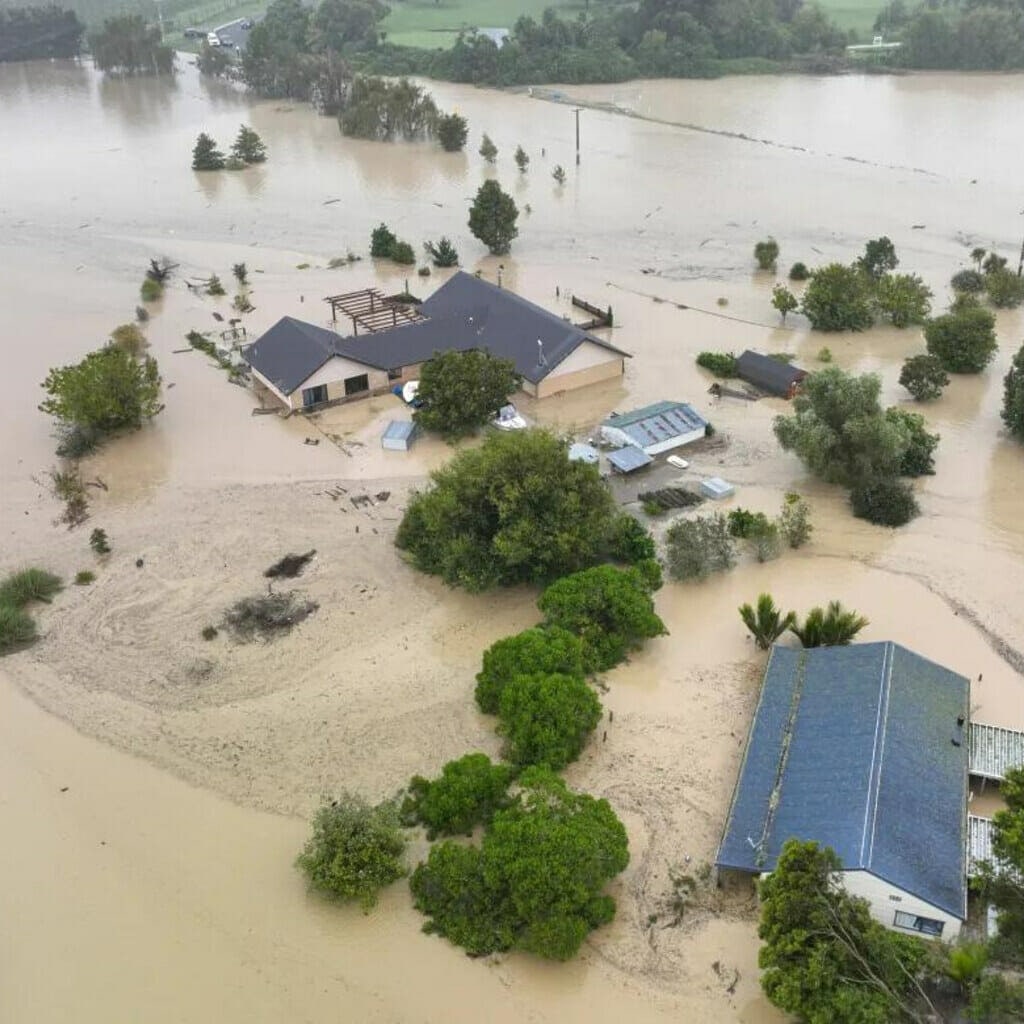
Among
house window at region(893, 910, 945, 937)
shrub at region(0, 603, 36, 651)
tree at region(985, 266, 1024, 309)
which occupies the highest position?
tree at region(985, 266, 1024, 309)

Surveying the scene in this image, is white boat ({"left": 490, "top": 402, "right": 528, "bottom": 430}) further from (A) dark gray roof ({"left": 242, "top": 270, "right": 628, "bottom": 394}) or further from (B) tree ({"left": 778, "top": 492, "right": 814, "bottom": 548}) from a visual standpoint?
(B) tree ({"left": 778, "top": 492, "right": 814, "bottom": 548})

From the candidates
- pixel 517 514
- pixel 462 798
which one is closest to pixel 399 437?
pixel 517 514

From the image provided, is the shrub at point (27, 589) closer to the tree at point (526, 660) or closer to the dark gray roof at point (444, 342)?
the dark gray roof at point (444, 342)

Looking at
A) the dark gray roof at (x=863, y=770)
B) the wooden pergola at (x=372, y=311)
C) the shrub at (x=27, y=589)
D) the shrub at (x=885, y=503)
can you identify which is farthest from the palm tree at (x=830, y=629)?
the wooden pergola at (x=372, y=311)

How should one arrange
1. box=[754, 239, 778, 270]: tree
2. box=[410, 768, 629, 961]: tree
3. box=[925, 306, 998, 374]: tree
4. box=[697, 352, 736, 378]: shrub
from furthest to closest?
1. box=[754, 239, 778, 270]: tree
2. box=[697, 352, 736, 378]: shrub
3. box=[925, 306, 998, 374]: tree
4. box=[410, 768, 629, 961]: tree

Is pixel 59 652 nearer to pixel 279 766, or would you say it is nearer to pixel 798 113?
pixel 279 766

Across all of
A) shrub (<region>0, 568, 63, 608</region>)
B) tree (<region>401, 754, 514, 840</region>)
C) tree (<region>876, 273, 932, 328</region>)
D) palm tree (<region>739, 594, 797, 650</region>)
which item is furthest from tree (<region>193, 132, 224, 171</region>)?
tree (<region>401, 754, 514, 840</region>)
